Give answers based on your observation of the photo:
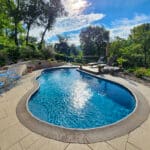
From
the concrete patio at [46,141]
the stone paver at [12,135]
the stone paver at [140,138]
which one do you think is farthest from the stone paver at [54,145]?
the stone paver at [140,138]

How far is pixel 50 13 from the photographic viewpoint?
2302 centimetres

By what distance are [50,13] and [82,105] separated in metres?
19.4

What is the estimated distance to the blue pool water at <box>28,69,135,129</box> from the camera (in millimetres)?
6043

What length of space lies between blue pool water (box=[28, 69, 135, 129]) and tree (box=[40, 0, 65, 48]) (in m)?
16.2

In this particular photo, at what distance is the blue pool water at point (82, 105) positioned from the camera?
604cm

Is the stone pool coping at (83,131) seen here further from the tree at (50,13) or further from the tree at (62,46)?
the tree at (62,46)

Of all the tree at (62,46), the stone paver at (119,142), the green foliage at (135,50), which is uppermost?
the tree at (62,46)

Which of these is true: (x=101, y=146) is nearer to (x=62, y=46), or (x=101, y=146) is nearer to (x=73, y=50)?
(x=62, y=46)

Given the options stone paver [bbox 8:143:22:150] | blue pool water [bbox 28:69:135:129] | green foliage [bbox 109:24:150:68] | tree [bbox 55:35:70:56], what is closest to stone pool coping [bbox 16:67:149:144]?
stone paver [bbox 8:143:22:150]

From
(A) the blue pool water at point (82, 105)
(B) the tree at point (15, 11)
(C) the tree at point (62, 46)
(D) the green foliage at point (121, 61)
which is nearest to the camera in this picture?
(A) the blue pool water at point (82, 105)

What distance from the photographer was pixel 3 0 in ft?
59.5

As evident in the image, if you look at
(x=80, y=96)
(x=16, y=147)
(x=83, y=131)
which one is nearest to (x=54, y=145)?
(x=16, y=147)

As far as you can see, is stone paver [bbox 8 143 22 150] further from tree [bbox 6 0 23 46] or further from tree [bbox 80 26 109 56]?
tree [bbox 80 26 109 56]

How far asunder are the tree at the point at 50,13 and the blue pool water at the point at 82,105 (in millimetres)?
16233
